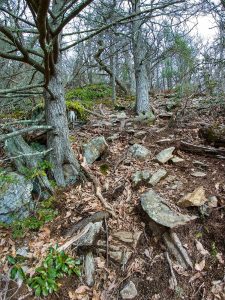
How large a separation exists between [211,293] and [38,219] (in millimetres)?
2452

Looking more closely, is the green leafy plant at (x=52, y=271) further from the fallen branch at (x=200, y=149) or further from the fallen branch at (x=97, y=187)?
the fallen branch at (x=200, y=149)

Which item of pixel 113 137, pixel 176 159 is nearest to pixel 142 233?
pixel 176 159

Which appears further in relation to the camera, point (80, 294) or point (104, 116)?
point (104, 116)

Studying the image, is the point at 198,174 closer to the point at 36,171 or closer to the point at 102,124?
the point at 36,171

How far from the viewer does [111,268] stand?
3.11 meters

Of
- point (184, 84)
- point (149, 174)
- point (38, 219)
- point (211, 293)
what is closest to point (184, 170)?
point (149, 174)

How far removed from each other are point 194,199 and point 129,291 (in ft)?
4.93

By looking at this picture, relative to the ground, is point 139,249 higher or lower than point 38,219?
lower

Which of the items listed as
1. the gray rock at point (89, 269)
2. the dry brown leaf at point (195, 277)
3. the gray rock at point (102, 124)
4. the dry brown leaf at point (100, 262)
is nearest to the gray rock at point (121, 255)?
the dry brown leaf at point (100, 262)

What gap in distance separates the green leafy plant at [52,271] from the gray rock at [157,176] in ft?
5.65

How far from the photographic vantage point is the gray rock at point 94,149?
15.4 feet

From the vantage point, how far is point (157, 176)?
13.7 feet

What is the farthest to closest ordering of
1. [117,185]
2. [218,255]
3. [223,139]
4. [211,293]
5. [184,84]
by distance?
[184,84] < [223,139] < [117,185] < [218,255] < [211,293]

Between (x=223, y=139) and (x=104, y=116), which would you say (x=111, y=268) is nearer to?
(x=223, y=139)
